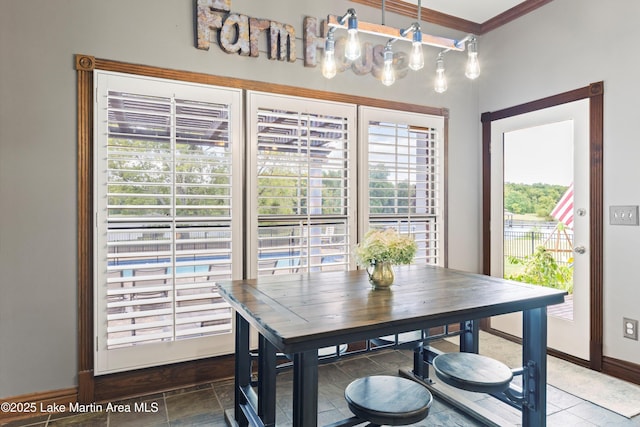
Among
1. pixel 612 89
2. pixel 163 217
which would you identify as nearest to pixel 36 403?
pixel 163 217

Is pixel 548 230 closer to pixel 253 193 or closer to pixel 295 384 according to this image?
pixel 253 193

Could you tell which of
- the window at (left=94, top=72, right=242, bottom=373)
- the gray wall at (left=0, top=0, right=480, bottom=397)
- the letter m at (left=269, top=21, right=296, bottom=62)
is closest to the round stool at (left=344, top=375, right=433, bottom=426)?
the window at (left=94, top=72, right=242, bottom=373)

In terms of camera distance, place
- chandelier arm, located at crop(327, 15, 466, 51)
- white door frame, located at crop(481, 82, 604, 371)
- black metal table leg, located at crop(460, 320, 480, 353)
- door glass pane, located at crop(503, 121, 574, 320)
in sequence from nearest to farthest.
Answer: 1. chandelier arm, located at crop(327, 15, 466, 51)
2. black metal table leg, located at crop(460, 320, 480, 353)
3. white door frame, located at crop(481, 82, 604, 371)
4. door glass pane, located at crop(503, 121, 574, 320)

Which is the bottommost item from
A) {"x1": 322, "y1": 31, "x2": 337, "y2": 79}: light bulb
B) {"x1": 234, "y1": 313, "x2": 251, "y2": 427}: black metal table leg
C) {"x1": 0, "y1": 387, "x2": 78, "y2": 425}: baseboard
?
{"x1": 0, "y1": 387, "x2": 78, "y2": 425}: baseboard

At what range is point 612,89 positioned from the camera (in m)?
2.89

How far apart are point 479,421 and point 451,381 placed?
2.20 ft

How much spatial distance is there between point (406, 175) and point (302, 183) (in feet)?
3.43

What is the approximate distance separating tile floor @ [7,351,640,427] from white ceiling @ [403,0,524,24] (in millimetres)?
3214

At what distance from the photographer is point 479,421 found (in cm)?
225

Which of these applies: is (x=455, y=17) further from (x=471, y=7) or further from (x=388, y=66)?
(x=388, y=66)

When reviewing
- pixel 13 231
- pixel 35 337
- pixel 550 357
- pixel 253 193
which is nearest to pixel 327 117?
pixel 253 193

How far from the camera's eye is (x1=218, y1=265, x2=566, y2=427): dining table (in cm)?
148

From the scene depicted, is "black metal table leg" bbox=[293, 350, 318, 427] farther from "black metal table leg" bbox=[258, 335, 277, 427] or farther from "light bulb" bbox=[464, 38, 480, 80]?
"light bulb" bbox=[464, 38, 480, 80]

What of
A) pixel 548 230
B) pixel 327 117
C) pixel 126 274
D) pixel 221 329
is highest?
pixel 327 117
